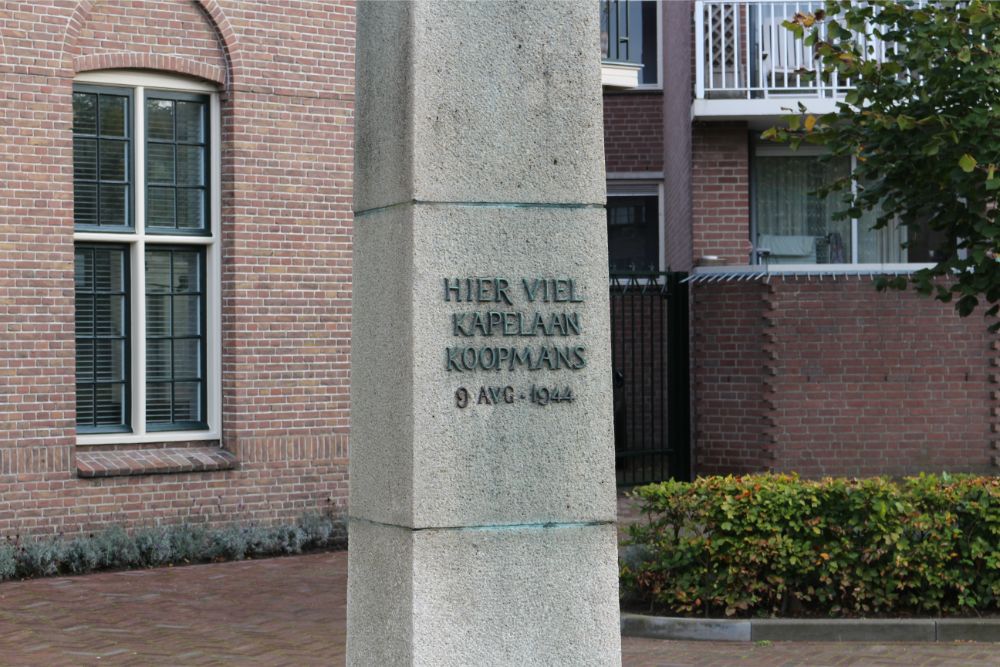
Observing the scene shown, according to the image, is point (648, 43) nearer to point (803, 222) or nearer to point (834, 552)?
point (803, 222)

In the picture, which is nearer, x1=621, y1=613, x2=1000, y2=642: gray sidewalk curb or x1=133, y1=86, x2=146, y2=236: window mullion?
x1=621, y1=613, x2=1000, y2=642: gray sidewalk curb

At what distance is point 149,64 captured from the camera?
503 inches

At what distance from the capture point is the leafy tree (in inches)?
386

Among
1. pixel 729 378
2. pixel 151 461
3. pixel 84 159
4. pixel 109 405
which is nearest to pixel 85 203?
pixel 84 159

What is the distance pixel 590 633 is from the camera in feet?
20.5

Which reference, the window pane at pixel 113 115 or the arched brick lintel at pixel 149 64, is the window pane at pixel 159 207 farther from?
the arched brick lintel at pixel 149 64

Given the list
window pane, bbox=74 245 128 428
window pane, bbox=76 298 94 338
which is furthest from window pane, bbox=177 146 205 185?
window pane, bbox=76 298 94 338

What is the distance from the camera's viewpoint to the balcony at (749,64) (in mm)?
17453

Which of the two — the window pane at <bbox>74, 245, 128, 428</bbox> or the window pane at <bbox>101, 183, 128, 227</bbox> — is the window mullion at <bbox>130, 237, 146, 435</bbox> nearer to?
the window pane at <bbox>74, 245, 128, 428</bbox>

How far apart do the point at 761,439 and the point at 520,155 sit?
444 inches

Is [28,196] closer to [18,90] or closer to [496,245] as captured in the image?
[18,90]

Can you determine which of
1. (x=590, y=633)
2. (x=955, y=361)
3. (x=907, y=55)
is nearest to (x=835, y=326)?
(x=955, y=361)

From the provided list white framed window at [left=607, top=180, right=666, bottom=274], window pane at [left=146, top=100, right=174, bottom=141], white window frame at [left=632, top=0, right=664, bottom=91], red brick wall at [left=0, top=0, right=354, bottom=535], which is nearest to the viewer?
red brick wall at [left=0, top=0, right=354, bottom=535]

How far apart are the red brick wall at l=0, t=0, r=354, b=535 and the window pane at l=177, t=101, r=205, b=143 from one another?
0.23m
